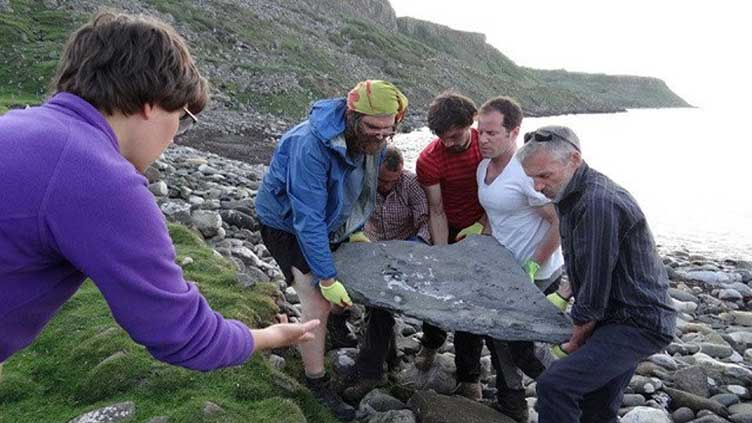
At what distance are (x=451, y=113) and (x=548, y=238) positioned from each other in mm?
1378

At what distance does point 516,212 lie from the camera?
558cm

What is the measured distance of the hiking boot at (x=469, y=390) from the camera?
19.8ft

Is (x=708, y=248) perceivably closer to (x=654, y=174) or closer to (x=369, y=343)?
(x=654, y=174)

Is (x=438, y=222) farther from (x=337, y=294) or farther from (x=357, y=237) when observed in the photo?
(x=337, y=294)

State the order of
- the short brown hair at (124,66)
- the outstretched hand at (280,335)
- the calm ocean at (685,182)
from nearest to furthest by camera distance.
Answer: the short brown hair at (124,66) → the outstretched hand at (280,335) → the calm ocean at (685,182)

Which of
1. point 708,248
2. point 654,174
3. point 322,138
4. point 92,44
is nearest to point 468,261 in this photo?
point 322,138

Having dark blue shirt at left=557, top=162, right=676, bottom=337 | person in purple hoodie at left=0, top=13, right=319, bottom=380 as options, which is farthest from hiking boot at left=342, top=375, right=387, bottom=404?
person in purple hoodie at left=0, top=13, right=319, bottom=380

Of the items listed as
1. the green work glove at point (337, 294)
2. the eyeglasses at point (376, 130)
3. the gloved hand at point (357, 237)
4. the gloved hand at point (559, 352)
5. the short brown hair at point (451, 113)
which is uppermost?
→ the short brown hair at point (451, 113)

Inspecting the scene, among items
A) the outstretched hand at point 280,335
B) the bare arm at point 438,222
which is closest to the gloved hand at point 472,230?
the bare arm at point 438,222

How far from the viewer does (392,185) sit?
6344mm

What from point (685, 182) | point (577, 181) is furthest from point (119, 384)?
point (685, 182)

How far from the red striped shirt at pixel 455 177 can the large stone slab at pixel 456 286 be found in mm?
419

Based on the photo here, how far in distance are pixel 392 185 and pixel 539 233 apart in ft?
5.09

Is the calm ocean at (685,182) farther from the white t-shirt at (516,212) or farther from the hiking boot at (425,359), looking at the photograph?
the white t-shirt at (516,212)
